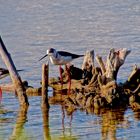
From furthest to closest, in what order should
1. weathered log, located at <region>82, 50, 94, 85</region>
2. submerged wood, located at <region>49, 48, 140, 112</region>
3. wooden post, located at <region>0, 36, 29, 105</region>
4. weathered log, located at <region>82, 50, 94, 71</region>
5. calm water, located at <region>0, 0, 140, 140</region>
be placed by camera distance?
weathered log, located at <region>82, 50, 94, 71</region> < weathered log, located at <region>82, 50, 94, 85</region> < wooden post, located at <region>0, 36, 29, 105</region> < submerged wood, located at <region>49, 48, 140, 112</region> < calm water, located at <region>0, 0, 140, 140</region>

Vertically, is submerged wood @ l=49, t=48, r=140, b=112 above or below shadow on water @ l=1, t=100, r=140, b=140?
above

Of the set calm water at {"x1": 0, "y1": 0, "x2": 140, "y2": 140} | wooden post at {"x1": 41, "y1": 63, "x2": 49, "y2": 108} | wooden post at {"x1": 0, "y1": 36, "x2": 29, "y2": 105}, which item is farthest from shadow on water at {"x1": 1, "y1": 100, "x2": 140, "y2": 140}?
wooden post at {"x1": 0, "y1": 36, "x2": 29, "y2": 105}

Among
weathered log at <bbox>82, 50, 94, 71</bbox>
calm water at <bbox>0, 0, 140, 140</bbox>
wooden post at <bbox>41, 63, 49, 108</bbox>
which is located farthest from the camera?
weathered log at <bbox>82, 50, 94, 71</bbox>

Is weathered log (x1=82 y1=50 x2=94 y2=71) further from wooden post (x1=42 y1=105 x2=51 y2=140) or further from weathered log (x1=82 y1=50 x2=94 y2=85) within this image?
wooden post (x1=42 y1=105 x2=51 y2=140)

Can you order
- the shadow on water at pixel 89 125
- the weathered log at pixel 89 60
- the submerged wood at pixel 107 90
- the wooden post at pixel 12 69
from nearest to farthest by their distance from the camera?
the shadow on water at pixel 89 125
the submerged wood at pixel 107 90
the wooden post at pixel 12 69
the weathered log at pixel 89 60

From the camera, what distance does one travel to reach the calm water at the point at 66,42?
1519cm

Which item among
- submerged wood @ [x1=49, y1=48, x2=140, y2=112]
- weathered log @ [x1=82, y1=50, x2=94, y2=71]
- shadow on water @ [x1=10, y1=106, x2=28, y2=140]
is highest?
weathered log @ [x1=82, y1=50, x2=94, y2=71]

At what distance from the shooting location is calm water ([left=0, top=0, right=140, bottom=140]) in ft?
49.8

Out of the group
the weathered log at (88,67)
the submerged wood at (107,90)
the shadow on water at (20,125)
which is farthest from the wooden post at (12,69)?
the weathered log at (88,67)

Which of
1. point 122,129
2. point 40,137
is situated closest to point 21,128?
point 40,137

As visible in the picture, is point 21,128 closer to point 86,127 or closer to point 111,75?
point 86,127

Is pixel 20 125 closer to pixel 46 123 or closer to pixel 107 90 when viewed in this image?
pixel 46 123

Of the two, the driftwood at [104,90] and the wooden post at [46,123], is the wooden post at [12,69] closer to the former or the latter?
the wooden post at [46,123]

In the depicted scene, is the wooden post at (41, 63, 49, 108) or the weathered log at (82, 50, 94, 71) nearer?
the wooden post at (41, 63, 49, 108)
